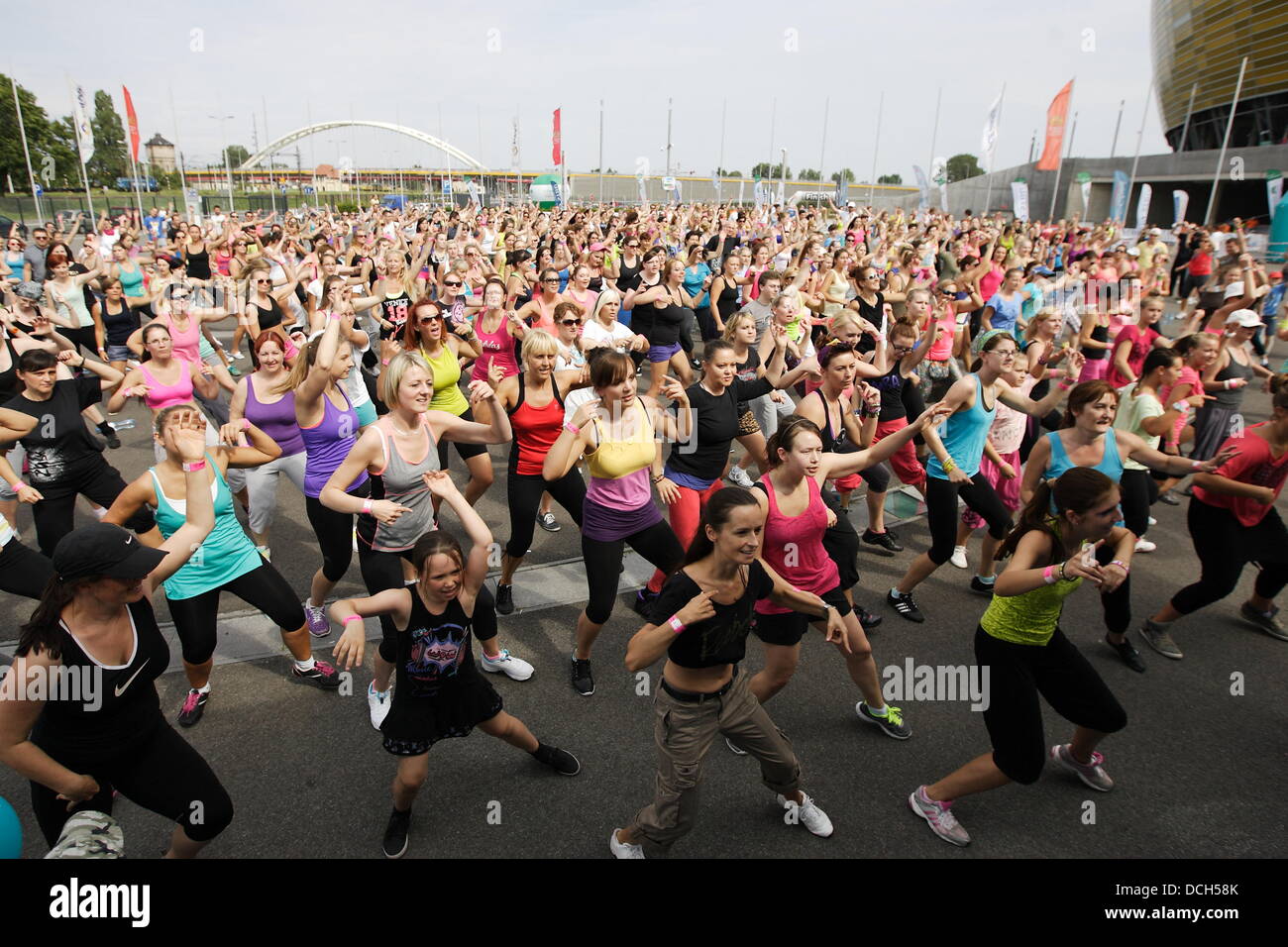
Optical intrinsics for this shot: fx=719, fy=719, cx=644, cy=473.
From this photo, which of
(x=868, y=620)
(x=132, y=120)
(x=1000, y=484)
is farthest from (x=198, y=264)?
(x=132, y=120)

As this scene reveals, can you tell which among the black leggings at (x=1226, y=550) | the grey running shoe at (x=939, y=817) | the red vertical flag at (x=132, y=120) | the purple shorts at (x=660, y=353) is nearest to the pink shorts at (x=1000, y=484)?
the black leggings at (x=1226, y=550)

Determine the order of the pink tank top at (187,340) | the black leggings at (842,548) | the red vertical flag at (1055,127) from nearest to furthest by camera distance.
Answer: the black leggings at (842,548)
the pink tank top at (187,340)
the red vertical flag at (1055,127)

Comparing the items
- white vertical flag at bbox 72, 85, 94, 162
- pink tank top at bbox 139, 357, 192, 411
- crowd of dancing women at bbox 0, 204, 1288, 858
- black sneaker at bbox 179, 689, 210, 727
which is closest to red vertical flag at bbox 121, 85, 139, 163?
white vertical flag at bbox 72, 85, 94, 162

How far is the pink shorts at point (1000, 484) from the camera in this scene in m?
5.07

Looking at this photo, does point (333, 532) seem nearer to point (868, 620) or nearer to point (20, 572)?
point (20, 572)

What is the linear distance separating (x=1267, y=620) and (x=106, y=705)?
6.44 meters

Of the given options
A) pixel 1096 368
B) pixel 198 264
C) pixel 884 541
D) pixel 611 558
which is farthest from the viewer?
pixel 198 264

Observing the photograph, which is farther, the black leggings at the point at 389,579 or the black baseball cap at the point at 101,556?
the black leggings at the point at 389,579

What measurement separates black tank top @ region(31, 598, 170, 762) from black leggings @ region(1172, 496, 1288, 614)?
5479 mm

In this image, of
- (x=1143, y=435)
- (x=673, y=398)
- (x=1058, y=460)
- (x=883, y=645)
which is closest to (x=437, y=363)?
(x=673, y=398)

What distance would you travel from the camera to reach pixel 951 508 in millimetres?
4691

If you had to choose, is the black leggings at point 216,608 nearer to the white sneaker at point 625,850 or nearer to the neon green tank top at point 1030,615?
the white sneaker at point 625,850

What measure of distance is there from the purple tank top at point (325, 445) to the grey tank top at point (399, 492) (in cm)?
77
